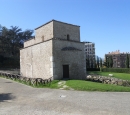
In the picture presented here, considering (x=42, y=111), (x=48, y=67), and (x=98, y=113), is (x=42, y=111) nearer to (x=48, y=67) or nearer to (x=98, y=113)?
(x=98, y=113)

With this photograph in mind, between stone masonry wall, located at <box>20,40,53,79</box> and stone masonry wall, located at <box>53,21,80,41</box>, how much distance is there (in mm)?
2748

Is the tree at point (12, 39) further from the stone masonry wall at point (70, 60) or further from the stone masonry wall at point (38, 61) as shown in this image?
the stone masonry wall at point (70, 60)

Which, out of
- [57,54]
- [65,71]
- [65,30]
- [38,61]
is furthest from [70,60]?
[65,30]

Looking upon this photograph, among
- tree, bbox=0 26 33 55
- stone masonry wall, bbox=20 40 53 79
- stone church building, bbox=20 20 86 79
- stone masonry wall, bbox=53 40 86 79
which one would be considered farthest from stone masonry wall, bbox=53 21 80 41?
tree, bbox=0 26 33 55

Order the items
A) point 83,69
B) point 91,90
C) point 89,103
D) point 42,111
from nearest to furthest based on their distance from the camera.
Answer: point 42,111 < point 89,103 < point 91,90 < point 83,69

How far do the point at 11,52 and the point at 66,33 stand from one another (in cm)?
3918

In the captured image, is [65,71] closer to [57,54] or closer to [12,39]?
[57,54]

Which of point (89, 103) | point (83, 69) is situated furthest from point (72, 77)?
point (89, 103)

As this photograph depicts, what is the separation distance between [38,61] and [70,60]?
16.2ft

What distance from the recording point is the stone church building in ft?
65.0

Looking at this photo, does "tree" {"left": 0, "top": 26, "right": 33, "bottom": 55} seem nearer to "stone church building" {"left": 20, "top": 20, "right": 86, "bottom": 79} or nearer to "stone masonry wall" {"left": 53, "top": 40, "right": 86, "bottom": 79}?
"stone church building" {"left": 20, "top": 20, "right": 86, "bottom": 79}

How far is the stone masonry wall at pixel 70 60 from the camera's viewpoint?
64.8 ft

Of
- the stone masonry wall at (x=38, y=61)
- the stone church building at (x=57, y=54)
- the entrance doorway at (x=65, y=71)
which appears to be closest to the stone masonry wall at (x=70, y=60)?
the stone church building at (x=57, y=54)

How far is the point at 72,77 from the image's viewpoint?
2108cm
